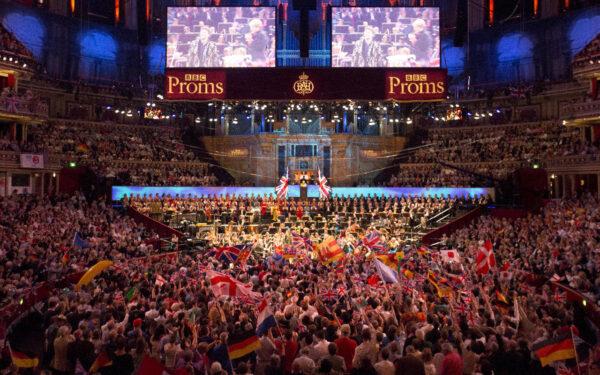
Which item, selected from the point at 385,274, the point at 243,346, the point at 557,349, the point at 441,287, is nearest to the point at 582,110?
the point at 441,287

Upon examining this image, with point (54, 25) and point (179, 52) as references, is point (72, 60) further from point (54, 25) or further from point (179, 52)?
point (179, 52)

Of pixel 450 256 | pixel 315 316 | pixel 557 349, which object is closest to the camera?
pixel 557 349

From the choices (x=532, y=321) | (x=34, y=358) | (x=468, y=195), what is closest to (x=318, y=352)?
(x=34, y=358)

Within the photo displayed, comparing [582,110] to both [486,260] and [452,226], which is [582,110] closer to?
[452,226]

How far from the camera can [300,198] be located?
40.7 metres

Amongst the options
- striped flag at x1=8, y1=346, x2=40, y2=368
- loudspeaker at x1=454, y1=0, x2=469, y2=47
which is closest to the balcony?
loudspeaker at x1=454, y1=0, x2=469, y2=47

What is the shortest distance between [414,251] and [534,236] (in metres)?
7.82

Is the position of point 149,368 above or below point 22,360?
above

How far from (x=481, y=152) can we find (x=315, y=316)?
36.6 meters

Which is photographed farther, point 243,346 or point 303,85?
point 303,85

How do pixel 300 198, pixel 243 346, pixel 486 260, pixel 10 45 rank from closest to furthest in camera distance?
pixel 243 346, pixel 486 260, pixel 10 45, pixel 300 198

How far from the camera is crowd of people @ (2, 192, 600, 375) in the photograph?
9.05m

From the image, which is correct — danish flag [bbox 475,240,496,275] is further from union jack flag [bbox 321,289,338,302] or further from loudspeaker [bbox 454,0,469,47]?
loudspeaker [bbox 454,0,469,47]

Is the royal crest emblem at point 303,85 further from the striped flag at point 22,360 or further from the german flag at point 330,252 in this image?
the striped flag at point 22,360
